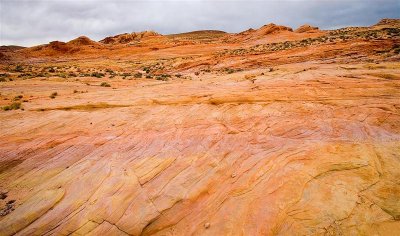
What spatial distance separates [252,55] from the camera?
107 ft

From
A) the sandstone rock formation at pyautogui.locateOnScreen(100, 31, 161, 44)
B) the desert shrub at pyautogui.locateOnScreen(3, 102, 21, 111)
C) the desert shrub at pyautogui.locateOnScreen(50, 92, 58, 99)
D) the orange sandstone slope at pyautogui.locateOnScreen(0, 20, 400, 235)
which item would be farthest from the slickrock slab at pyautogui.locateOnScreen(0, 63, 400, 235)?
the sandstone rock formation at pyautogui.locateOnScreen(100, 31, 161, 44)

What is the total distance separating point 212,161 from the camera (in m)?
8.30

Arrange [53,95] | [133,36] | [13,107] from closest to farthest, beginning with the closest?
1. [13,107]
2. [53,95]
3. [133,36]

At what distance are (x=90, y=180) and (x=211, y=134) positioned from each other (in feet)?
12.3

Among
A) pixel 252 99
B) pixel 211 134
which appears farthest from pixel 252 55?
pixel 211 134

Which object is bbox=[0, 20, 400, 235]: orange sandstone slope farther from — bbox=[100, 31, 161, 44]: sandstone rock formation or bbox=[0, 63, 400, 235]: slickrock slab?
bbox=[100, 31, 161, 44]: sandstone rock formation

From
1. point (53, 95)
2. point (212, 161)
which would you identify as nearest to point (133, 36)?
point (53, 95)

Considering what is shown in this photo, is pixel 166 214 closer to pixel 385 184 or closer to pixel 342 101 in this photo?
pixel 385 184

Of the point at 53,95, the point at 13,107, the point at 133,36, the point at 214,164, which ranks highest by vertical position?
the point at 133,36

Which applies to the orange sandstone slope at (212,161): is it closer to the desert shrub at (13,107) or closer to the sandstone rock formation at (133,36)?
the desert shrub at (13,107)

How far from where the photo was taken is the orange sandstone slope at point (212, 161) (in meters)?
6.75

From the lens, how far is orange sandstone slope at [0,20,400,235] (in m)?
6.75

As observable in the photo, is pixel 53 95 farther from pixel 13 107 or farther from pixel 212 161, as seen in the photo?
pixel 212 161

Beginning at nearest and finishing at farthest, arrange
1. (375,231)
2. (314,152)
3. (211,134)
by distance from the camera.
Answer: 1. (375,231)
2. (314,152)
3. (211,134)
